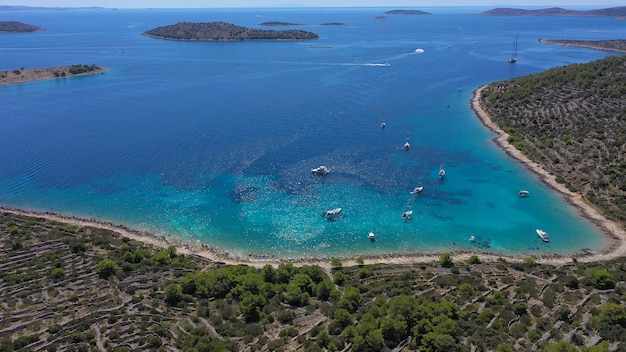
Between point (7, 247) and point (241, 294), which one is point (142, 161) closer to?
point (7, 247)

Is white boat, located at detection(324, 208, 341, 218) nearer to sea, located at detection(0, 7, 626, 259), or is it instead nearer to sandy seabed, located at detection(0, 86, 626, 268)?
sea, located at detection(0, 7, 626, 259)

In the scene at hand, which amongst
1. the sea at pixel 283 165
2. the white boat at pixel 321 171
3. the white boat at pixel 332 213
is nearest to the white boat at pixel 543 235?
the sea at pixel 283 165

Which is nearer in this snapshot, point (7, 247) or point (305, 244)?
point (7, 247)

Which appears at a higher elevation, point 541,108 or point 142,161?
point 541,108

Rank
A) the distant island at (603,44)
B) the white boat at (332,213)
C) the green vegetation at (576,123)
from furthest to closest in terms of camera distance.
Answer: the distant island at (603,44), the green vegetation at (576,123), the white boat at (332,213)

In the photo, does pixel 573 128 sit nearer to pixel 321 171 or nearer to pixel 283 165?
pixel 321 171

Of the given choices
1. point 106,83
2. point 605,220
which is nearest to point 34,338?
point 605,220

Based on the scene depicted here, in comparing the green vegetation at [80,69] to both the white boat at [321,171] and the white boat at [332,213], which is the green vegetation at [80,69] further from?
the white boat at [332,213]
